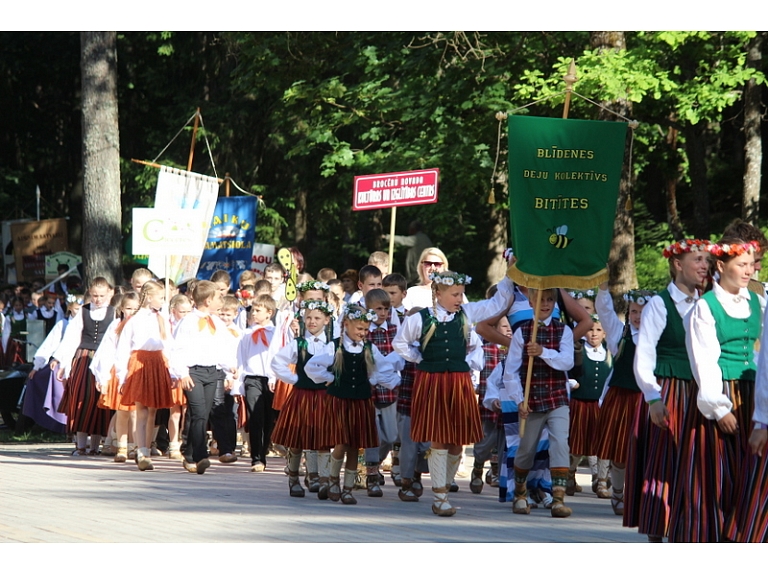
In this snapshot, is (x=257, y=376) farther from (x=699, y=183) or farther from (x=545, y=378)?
(x=699, y=183)

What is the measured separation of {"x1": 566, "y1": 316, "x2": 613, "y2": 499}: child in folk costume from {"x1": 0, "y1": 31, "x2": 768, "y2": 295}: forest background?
1250 millimetres

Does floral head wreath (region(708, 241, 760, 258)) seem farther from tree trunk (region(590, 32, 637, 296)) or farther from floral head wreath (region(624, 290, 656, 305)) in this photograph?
tree trunk (region(590, 32, 637, 296))

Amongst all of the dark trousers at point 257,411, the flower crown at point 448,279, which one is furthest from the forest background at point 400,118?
the dark trousers at point 257,411

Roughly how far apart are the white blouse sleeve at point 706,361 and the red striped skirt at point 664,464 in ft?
1.44

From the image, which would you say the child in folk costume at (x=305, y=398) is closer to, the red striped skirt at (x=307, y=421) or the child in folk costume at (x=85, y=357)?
the red striped skirt at (x=307, y=421)

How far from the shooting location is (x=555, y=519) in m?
8.84

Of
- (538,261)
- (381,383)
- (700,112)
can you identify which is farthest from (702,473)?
(700,112)

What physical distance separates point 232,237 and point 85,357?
236 inches

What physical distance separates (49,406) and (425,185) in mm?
5821

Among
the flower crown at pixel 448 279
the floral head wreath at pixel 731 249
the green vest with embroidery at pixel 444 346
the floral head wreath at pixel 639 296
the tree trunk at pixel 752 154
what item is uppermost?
the tree trunk at pixel 752 154

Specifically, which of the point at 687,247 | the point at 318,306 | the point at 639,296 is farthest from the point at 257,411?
the point at 687,247

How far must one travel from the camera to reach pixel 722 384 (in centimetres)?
674

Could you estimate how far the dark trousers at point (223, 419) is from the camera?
1238cm

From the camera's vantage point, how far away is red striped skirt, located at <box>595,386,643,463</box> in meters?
9.05
